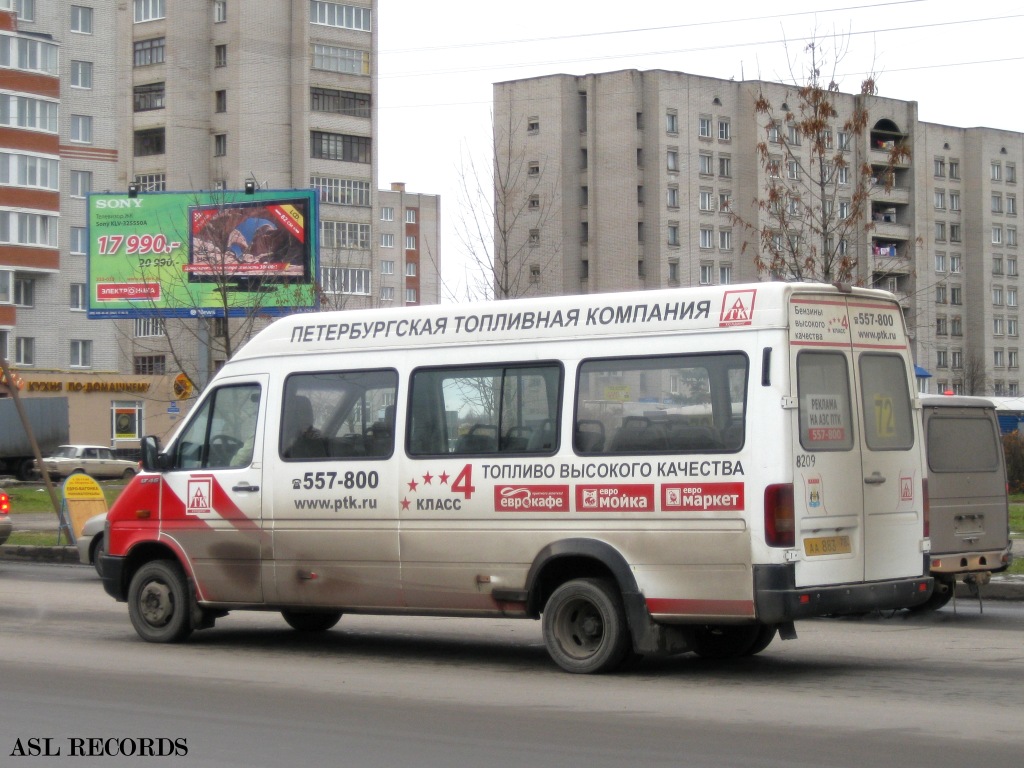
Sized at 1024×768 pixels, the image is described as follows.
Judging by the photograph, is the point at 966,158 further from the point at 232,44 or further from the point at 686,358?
the point at 686,358

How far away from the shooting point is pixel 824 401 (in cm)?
955

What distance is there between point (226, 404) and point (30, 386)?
60.1 m

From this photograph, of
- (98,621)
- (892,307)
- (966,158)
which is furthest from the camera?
(966,158)

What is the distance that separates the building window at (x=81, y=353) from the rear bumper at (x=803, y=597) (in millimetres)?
69164

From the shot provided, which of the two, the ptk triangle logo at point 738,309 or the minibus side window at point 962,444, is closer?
the ptk triangle logo at point 738,309

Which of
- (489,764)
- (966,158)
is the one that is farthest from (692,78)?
(489,764)

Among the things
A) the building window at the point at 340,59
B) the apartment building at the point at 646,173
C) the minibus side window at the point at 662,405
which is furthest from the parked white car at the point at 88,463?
the minibus side window at the point at 662,405

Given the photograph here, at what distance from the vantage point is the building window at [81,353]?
74.5m

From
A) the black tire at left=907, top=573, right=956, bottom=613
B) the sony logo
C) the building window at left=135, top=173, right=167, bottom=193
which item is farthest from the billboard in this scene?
the building window at left=135, top=173, right=167, bottom=193

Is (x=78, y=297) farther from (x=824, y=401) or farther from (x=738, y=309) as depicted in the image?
(x=824, y=401)

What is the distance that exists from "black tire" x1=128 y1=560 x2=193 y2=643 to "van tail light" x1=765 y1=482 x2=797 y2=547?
508 cm

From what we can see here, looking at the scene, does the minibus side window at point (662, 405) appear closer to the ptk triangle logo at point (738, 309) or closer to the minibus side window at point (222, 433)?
the ptk triangle logo at point (738, 309)

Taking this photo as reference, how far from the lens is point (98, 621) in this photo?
13875 mm

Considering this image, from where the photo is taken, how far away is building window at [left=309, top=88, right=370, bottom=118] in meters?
83.4
